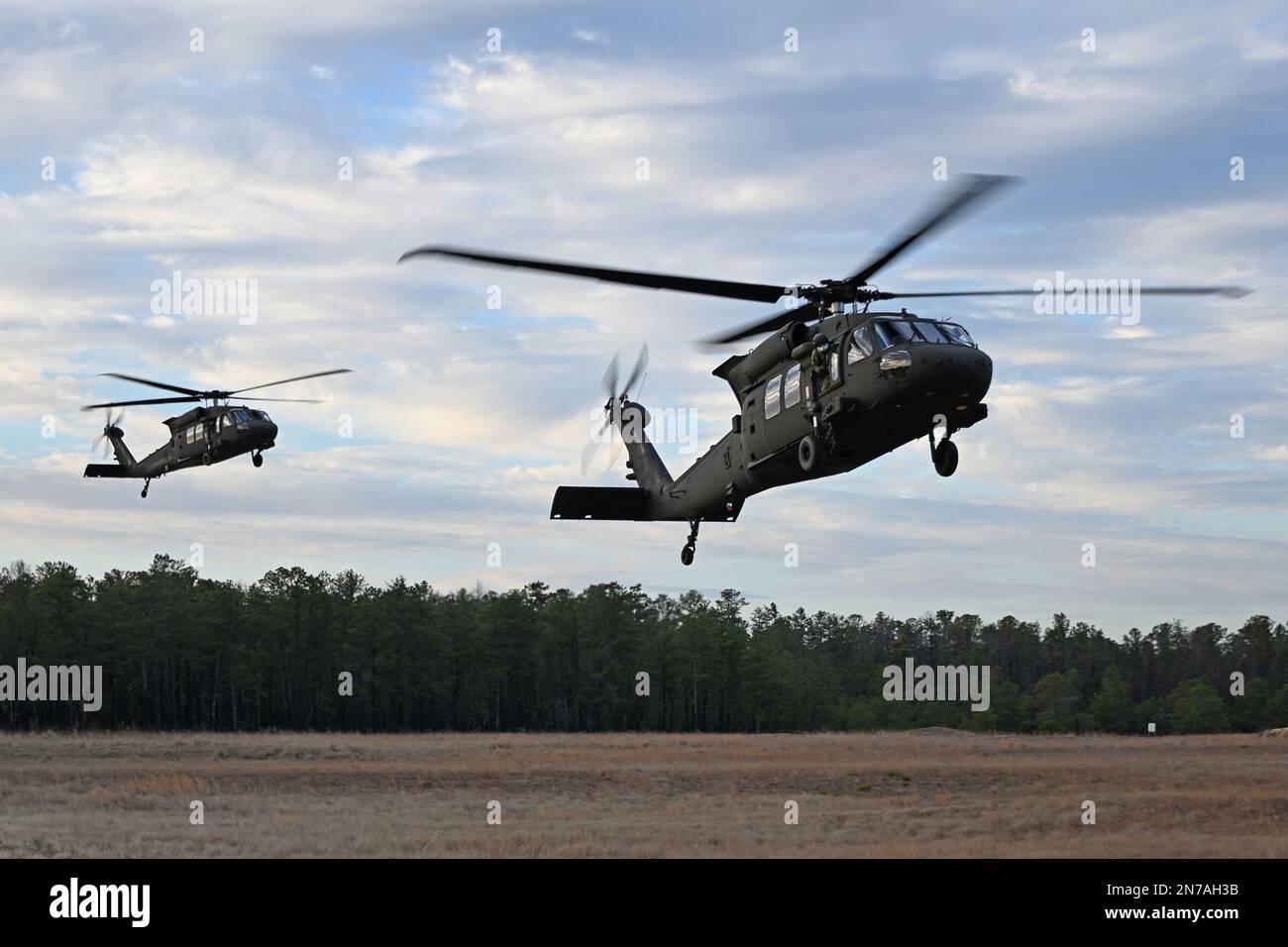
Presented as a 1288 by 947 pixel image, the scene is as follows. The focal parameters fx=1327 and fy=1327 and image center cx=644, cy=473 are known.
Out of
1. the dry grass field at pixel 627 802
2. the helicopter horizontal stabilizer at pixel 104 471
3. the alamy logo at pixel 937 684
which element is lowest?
the alamy logo at pixel 937 684

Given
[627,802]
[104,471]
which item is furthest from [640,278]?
[104,471]

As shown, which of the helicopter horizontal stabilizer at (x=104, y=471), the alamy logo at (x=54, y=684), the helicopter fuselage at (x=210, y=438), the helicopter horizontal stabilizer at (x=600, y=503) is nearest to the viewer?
the helicopter horizontal stabilizer at (x=600, y=503)

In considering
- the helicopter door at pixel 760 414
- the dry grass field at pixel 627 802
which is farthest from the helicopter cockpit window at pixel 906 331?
the dry grass field at pixel 627 802

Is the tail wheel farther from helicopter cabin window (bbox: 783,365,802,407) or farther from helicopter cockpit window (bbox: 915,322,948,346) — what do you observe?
helicopter cabin window (bbox: 783,365,802,407)

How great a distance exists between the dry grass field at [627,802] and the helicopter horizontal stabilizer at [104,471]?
34.6ft

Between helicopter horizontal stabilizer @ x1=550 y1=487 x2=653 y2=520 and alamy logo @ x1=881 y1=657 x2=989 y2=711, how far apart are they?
356 feet

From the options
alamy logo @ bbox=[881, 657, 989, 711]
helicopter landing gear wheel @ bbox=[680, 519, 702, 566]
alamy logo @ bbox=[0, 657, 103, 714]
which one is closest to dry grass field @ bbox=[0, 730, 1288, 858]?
helicopter landing gear wheel @ bbox=[680, 519, 702, 566]

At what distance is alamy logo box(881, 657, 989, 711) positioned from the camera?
136 m

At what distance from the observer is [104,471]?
48688 mm

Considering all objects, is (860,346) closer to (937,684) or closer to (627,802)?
(627,802)

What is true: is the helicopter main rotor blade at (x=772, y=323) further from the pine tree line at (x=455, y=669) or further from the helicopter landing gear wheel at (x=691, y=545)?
the pine tree line at (x=455, y=669)
